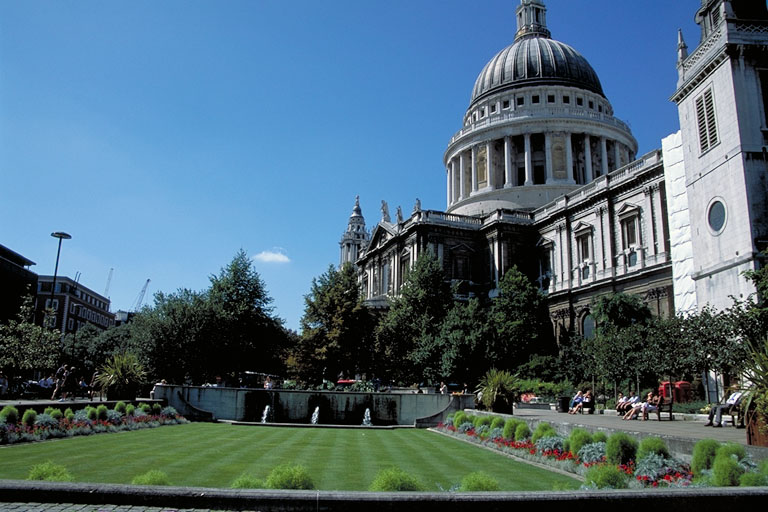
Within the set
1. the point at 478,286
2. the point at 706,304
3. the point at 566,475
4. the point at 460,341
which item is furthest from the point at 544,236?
the point at 566,475

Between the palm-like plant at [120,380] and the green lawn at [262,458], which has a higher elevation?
the palm-like plant at [120,380]

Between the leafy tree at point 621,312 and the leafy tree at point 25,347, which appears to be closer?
the leafy tree at point 25,347

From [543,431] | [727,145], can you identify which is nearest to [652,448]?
[543,431]

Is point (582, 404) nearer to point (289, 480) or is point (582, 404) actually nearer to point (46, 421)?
point (46, 421)

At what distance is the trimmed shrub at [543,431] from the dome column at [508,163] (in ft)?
180

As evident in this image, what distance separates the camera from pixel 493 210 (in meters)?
66.3

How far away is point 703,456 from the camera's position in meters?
9.81

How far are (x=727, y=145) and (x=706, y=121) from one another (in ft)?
8.50

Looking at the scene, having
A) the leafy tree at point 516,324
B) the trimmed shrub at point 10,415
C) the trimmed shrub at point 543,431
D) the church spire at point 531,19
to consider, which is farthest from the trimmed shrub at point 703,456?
the church spire at point 531,19

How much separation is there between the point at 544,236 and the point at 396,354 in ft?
72.8

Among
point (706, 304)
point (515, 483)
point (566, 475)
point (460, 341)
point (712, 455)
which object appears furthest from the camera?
point (460, 341)

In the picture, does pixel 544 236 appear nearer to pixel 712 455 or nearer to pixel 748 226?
pixel 748 226

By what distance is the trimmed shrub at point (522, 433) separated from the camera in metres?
15.5

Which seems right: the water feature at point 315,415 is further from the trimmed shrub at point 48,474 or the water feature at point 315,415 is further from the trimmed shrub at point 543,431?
the trimmed shrub at point 48,474
